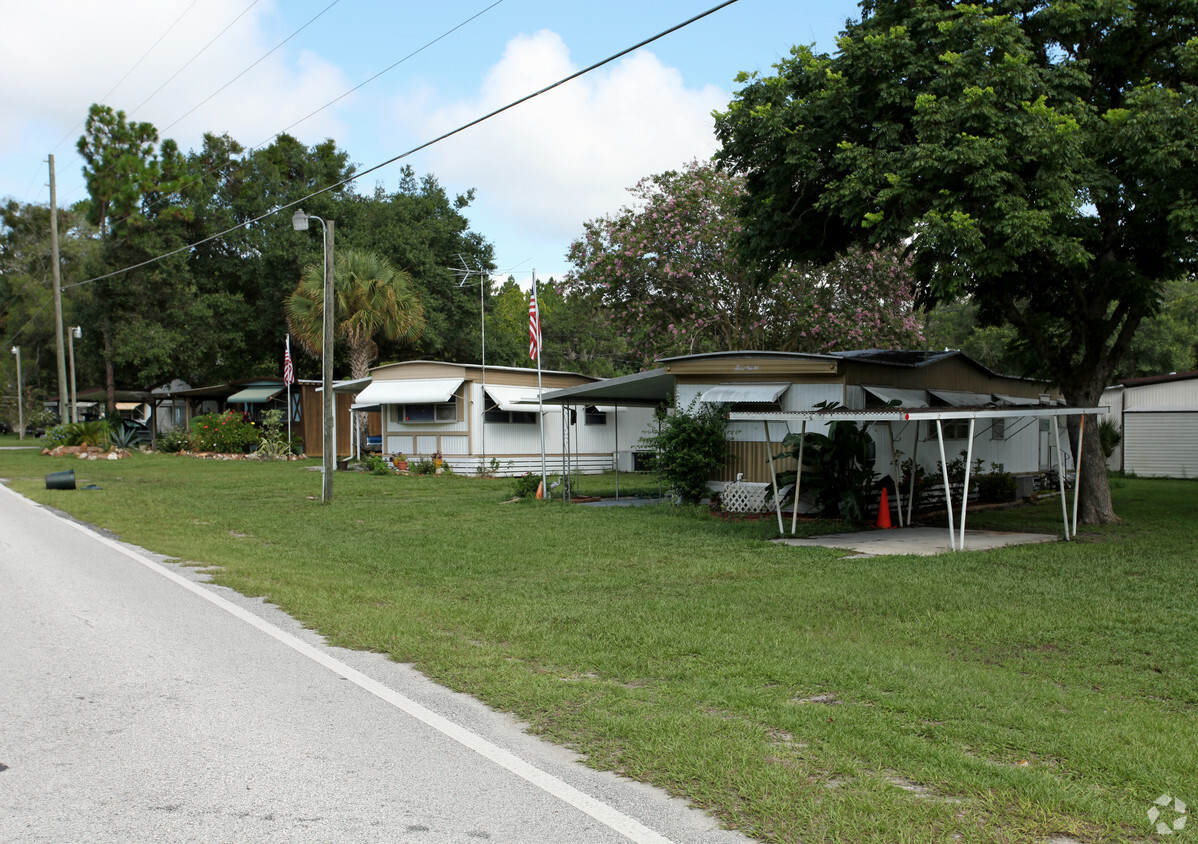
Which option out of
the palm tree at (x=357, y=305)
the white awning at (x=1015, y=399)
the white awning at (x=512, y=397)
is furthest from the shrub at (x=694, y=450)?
the palm tree at (x=357, y=305)

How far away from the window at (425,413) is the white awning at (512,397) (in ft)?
4.03

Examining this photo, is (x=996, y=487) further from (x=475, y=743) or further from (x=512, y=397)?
(x=475, y=743)

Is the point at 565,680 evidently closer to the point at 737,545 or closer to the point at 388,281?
the point at 737,545

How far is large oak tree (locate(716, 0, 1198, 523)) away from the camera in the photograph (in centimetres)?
1168

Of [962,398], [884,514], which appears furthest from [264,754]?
[962,398]

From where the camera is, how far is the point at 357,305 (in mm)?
31922

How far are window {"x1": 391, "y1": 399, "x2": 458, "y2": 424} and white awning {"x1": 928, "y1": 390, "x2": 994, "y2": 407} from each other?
13712mm

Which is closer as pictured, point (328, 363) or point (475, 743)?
point (475, 743)

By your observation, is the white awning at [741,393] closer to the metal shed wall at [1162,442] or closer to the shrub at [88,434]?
the metal shed wall at [1162,442]

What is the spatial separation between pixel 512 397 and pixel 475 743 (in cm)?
2285

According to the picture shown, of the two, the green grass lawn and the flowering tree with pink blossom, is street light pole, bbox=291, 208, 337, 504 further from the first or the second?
the flowering tree with pink blossom

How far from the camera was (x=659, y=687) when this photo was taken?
5.90 meters

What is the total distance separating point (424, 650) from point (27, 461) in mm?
31808

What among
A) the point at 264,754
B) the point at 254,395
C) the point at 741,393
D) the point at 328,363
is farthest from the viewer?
the point at 254,395
